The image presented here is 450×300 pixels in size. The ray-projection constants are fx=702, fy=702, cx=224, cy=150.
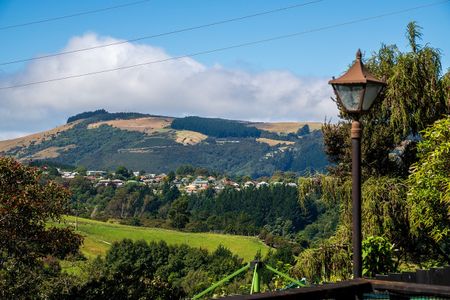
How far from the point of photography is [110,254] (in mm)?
64688

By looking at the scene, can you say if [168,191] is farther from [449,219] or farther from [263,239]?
[449,219]

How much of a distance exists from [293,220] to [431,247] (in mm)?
101753

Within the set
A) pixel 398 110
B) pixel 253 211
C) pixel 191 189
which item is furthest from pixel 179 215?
pixel 398 110

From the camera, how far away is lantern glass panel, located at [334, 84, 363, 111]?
5137 mm

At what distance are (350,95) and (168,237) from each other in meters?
85.6

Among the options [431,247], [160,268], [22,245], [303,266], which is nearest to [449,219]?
[431,247]

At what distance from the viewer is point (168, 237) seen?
89.6m

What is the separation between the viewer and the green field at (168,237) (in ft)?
280

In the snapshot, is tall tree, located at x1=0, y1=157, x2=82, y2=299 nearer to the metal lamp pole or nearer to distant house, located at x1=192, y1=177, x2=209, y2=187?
the metal lamp pole

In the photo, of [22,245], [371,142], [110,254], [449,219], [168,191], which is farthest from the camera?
[168,191]

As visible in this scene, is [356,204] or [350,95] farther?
[350,95]

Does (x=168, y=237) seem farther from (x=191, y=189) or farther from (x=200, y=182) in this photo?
(x=200, y=182)

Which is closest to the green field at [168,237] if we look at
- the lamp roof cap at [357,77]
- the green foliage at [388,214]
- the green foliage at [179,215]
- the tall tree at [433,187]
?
the green foliage at [179,215]

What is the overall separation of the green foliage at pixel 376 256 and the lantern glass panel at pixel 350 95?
502cm
